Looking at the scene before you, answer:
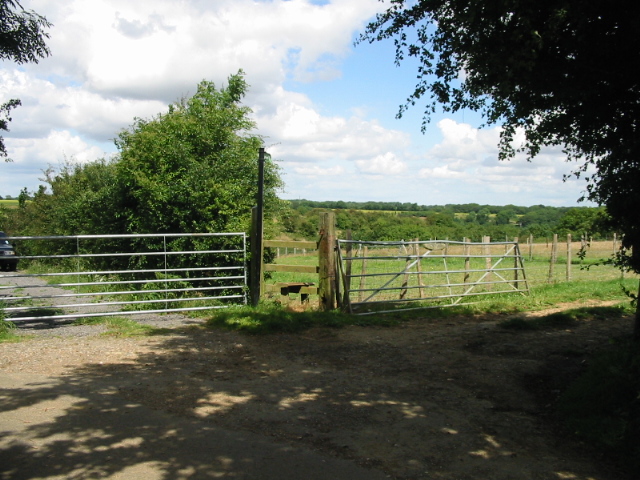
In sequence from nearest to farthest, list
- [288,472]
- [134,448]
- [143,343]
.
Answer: [288,472] < [134,448] < [143,343]

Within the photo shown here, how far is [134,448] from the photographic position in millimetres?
4504

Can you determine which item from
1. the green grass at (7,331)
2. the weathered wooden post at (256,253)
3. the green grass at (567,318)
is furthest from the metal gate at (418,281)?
the green grass at (7,331)

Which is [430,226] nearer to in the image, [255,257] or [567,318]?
[567,318]

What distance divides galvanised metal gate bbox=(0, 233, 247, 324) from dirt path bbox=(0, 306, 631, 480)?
4.08 feet

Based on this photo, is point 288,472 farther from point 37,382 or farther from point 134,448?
point 37,382

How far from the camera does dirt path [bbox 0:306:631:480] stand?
4598mm

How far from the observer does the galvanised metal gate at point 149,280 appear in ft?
31.4

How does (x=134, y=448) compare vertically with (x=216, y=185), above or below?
below

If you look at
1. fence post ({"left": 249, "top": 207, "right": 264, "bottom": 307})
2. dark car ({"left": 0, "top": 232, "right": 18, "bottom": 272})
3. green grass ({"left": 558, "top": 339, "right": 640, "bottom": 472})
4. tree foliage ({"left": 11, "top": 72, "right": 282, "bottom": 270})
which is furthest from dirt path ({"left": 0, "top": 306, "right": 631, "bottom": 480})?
dark car ({"left": 0, "top": 232, "right": 18, "bottom": 272})

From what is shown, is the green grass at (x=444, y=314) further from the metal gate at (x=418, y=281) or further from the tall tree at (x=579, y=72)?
the tall tree at (x=579, y=72)

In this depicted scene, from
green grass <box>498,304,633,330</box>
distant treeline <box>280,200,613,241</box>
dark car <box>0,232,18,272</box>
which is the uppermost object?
distant treeline <box>280,200,613,241</box>

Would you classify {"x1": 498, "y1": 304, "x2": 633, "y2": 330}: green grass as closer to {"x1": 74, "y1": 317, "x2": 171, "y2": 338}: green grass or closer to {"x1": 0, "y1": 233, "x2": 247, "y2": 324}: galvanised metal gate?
{"x1": 0, "y1": 233, "x2": 247, "y2": 324}: galvanised metal gate

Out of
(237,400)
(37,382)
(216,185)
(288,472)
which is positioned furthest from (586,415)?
(216,185)

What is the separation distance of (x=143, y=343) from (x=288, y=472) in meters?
4.83
